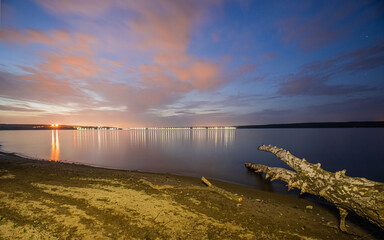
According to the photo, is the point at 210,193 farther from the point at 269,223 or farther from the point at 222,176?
the point at 222,176

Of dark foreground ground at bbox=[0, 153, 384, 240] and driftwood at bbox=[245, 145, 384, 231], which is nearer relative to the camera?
dark foreground ground at bbox=[0, 153, 384, 240]

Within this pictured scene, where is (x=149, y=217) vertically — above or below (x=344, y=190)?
below

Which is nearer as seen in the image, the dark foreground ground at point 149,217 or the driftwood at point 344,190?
the dark foreground ground at point 149,217

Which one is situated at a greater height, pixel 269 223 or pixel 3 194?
pixel 3 194

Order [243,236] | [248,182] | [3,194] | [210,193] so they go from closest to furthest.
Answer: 1. [243,236]
2. [3,194]
3. [210,193]
4. [248,182]

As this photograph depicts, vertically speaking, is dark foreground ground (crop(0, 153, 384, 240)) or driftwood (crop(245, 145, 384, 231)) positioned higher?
driftwood (crop(245, 145, 384, 231))

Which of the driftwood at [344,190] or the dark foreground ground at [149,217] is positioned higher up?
the driftwood at [344,190]

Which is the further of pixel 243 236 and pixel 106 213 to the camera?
pixel 106 213

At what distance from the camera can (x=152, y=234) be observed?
4.44 meters

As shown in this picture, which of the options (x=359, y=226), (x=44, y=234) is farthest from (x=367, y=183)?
(x=44, y=234)

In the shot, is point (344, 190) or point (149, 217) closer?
point (149, 217)

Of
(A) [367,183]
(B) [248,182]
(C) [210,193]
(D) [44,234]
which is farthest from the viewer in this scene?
(B) [248,182]

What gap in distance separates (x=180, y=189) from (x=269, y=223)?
4.59 m

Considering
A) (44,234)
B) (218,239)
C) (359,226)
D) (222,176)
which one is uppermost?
(44,234)
